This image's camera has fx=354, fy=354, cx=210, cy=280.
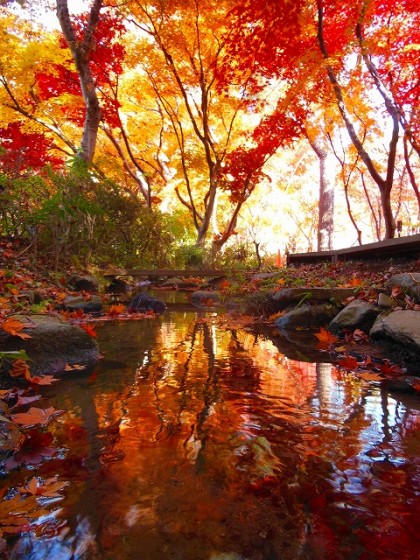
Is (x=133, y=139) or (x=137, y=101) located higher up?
(x=137, y=101)

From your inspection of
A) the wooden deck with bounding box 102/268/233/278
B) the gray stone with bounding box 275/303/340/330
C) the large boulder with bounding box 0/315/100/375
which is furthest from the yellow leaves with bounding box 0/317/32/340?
the wooden deck with bounding box 102/268/233/278

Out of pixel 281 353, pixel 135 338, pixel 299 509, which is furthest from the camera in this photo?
pixel 135 338

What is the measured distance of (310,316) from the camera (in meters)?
4.22

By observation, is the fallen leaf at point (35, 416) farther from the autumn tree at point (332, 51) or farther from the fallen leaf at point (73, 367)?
the autumn tree at point (332, 51)

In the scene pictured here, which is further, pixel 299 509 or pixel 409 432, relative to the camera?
pixel 409 432

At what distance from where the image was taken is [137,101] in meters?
13.7

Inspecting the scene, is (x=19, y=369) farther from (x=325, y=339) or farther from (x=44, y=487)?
(x=325, y=339)

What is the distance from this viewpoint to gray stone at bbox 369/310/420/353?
256cm

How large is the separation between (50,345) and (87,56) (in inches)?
318

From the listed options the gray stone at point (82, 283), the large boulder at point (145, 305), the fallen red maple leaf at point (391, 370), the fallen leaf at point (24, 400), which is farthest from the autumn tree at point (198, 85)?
the fallen leaf at point (24, 400)

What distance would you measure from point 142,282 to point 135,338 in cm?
706

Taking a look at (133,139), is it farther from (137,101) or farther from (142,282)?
(142,282)

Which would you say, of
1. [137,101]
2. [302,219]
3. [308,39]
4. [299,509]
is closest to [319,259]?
[308,39]

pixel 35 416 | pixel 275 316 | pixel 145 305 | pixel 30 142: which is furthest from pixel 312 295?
pixel 30 142
